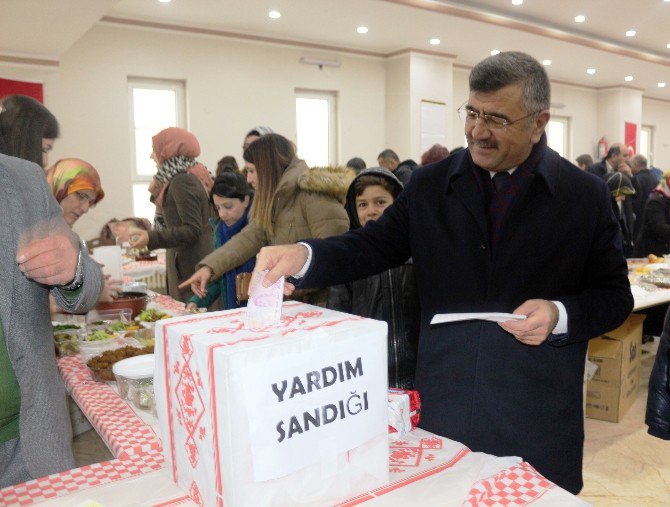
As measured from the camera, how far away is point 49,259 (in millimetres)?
1044

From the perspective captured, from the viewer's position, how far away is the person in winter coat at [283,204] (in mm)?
2498

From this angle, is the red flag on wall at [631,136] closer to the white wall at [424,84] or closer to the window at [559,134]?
the window at [559,134]

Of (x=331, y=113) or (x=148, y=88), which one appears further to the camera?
(x=331, y=113)

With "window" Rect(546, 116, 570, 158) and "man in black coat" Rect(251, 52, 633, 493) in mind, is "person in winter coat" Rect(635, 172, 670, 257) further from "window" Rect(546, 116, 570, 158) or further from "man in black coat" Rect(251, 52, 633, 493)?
"window" Rect(546, 116, 570, 158)

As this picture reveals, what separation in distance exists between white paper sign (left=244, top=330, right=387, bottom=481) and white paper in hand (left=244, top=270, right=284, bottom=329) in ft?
0.34

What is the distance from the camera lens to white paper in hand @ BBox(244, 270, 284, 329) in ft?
3.12

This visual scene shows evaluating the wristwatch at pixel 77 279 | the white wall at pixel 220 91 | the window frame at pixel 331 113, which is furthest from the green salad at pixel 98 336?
the window frame at pixel 331 113

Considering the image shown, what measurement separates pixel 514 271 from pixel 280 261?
58 cm

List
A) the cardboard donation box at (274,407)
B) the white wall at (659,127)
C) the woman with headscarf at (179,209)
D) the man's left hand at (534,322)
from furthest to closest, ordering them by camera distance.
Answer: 1. the white wall at (659,127)
2. the woman with headscarf at (179,209)
3. the man's left hand at (534,322)
4. the cardboard donation box at (274,407)

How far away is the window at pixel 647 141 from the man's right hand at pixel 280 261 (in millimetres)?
15450

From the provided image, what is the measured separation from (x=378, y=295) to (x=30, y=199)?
3.55 ft

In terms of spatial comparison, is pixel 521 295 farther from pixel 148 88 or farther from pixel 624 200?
pixel 148 88

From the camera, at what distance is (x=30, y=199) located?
121 centimetres

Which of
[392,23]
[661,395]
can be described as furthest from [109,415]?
[392,23]
